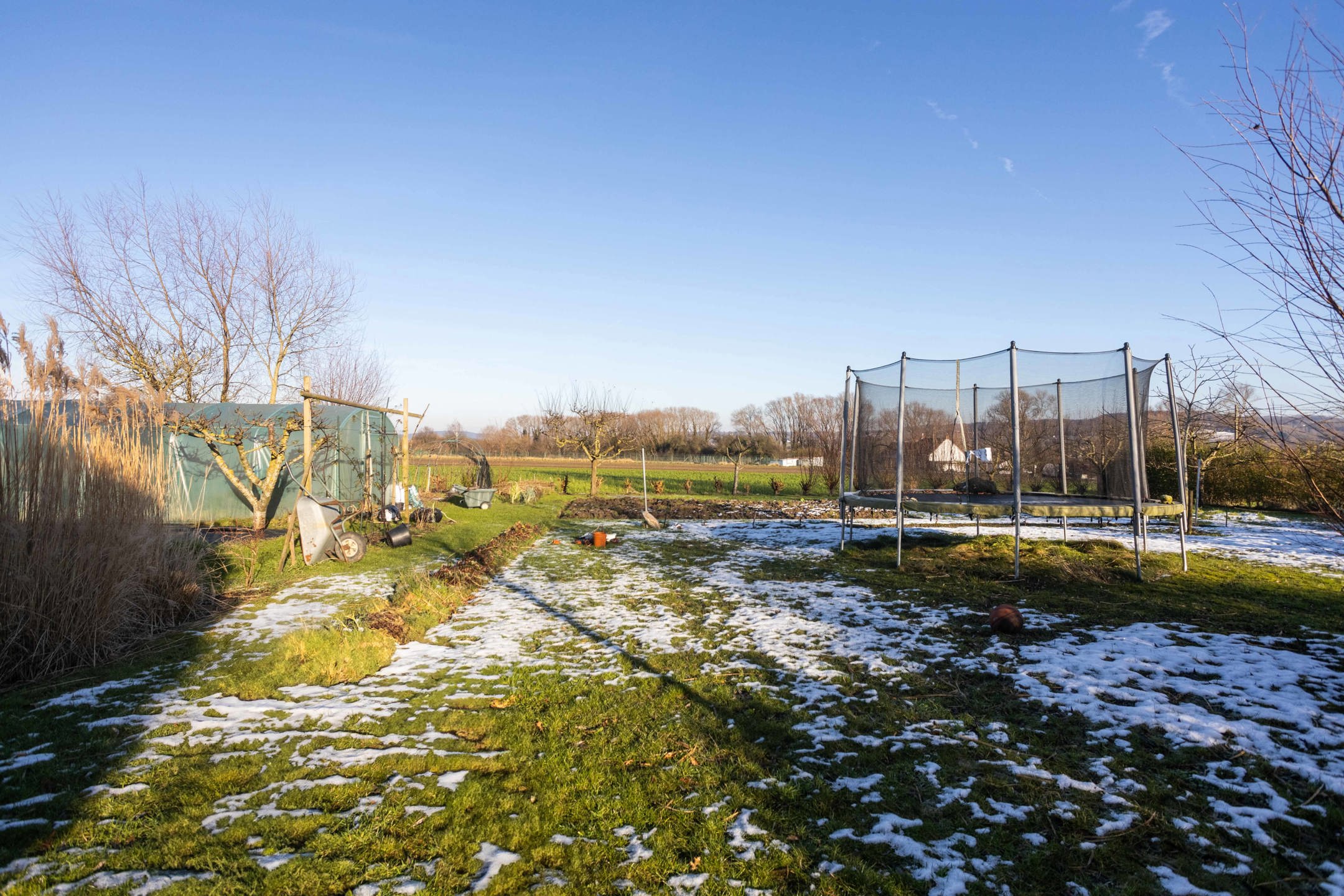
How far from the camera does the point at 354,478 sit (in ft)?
58.2

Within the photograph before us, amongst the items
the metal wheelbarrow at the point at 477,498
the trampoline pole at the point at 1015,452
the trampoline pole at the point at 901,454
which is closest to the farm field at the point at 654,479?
the metal wheelbarrow at the point at 477,498

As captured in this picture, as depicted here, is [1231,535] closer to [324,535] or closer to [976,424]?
[976,424]

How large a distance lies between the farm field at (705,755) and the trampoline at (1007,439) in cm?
249

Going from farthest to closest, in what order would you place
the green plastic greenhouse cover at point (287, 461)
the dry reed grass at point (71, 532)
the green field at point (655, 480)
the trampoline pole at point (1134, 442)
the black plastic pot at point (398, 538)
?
1. the green field at point (655, 480)
2. the green plastic greenhouse cover at point (287, 461)
3. the black plastic pot at point (398, 538)
4. the trampoline pole at point (1134, 442)
5. the dry reed grass at point (71, 532)

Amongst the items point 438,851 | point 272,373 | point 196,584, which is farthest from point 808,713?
point 272,373

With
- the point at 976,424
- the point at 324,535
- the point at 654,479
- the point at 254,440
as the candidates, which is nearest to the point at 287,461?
the point at 254,440

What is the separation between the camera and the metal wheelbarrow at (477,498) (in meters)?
19.0

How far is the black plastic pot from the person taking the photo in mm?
12047

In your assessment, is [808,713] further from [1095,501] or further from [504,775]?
[1095,501]

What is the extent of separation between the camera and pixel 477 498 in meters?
19.2

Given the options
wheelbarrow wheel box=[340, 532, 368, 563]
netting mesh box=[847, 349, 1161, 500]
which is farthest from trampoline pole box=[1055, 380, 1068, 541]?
wheelbarrow wheel box=[340, 532, 368, 563]

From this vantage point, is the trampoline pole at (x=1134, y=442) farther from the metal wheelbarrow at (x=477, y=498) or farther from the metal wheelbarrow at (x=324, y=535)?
the metal wheelbarrow at (x=477, y=498)

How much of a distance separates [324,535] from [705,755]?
859 cm

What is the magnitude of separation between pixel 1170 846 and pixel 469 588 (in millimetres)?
7592
